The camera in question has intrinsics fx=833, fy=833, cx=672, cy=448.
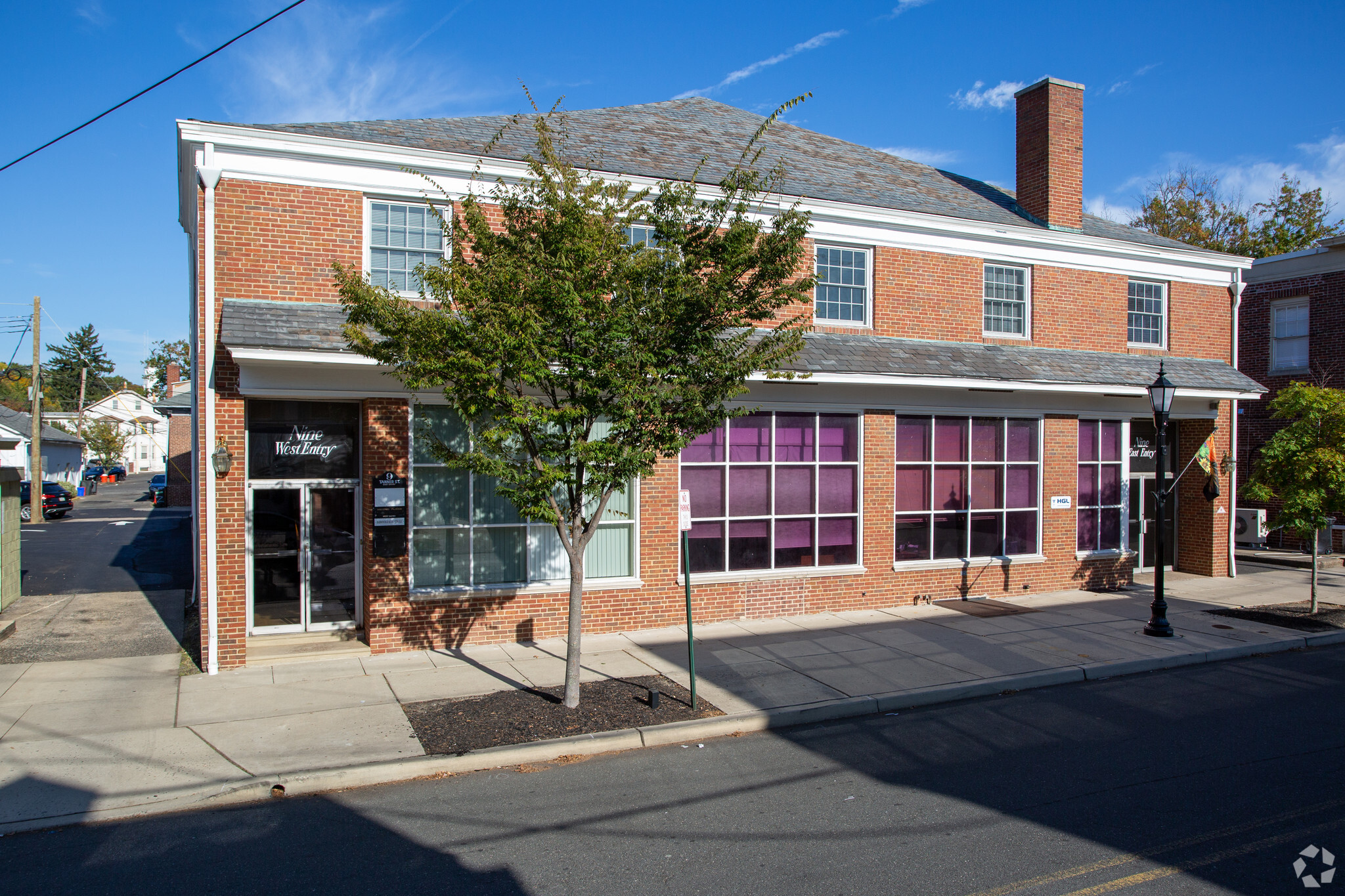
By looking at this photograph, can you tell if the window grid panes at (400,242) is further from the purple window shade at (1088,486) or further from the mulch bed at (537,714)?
the purple window shade at (1088,486)

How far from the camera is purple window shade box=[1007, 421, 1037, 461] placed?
14906mm

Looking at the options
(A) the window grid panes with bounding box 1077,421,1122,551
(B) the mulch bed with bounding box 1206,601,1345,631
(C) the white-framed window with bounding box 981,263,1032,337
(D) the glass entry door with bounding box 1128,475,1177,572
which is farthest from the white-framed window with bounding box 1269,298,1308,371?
(C) the white-framed window with bounding box 981,263,1032,337

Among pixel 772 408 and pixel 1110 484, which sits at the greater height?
pixel 772 408

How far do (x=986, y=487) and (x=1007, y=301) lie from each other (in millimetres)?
3395

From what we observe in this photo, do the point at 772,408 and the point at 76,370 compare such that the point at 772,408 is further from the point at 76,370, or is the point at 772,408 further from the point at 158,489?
the point at 76,370

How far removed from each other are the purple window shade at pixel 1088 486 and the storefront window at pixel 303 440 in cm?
1273

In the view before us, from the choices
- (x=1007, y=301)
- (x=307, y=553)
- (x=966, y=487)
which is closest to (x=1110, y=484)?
(x=966, y=487)

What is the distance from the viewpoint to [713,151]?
47.9 ft

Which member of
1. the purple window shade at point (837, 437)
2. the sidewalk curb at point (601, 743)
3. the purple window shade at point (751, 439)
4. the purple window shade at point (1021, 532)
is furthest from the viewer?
the purple window shade at point (1021, 532)

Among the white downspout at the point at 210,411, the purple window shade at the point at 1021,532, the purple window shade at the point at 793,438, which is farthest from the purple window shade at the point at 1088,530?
the white downspout at the point at 210,411

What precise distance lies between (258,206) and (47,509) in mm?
32639

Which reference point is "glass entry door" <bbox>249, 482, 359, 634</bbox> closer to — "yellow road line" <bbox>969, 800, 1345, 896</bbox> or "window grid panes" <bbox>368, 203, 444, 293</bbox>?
"window grid panes" <bbox>368, 203, 444, 293</bbox>

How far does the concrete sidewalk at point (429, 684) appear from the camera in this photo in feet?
22.5

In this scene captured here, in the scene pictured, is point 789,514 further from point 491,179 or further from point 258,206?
point 258,206
